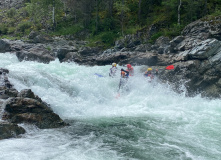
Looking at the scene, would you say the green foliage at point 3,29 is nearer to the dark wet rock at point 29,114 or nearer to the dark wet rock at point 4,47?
the dark wet rock at point 4,47

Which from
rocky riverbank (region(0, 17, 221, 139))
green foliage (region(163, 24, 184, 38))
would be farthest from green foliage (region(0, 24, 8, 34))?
green foliage (region(163, 24, 184, 38))

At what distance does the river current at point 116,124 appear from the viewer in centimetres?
589

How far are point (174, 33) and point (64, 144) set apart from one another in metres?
16.3

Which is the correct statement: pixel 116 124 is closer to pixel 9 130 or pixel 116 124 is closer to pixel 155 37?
pixel 9 130

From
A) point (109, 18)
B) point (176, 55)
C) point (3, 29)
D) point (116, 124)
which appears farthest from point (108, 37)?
point (116, 124)

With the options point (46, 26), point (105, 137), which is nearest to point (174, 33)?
point (105, 137)

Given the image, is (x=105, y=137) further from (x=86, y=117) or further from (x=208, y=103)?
(x=208, y=103)

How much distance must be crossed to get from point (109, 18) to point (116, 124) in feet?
73.0

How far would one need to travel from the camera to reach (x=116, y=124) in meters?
8.33

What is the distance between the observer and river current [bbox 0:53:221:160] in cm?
589

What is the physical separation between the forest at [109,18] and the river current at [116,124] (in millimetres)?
9521

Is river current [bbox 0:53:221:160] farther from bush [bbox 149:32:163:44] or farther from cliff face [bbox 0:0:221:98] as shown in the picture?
bush [bbox 149:32:163:44]

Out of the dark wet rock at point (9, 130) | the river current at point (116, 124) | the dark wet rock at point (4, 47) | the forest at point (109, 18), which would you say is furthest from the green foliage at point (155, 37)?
the dark wet rock at point (9, 130)

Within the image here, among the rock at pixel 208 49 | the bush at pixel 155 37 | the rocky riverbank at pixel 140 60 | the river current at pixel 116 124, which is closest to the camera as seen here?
the river current at pixel 116 124
